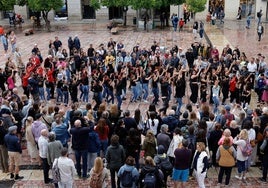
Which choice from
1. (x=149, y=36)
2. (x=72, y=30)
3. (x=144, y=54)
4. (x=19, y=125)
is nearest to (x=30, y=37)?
(x=72, y=30)

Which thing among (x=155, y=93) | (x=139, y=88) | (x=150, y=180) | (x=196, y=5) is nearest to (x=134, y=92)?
(x=139, y=88)

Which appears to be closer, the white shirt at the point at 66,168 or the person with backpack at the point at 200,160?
the white shirt at the point at 66,168

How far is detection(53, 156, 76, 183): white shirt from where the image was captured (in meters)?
9.20

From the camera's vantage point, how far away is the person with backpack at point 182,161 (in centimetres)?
941

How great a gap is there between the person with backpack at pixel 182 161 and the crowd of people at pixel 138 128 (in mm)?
24

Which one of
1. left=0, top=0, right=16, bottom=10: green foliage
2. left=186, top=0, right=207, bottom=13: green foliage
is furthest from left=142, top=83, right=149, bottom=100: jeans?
left=0, top=0, right=16, bottom=10: green foliage

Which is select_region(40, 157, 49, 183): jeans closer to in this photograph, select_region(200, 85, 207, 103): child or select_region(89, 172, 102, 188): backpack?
select_region(89, 172, 102, 188): backpack

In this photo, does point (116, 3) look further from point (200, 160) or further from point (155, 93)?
point (200, 160)

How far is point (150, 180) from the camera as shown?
27.8 ft

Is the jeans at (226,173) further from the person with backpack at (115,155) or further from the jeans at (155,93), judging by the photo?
the jeans at (155,93)

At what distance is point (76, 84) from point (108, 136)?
5.74 meters

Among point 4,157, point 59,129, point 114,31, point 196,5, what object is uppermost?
point 196,5

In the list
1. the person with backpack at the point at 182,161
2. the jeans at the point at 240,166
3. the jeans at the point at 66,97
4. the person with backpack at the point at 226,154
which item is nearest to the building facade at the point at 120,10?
the jeans at the point at 66,97

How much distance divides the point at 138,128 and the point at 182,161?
87.8 inches
